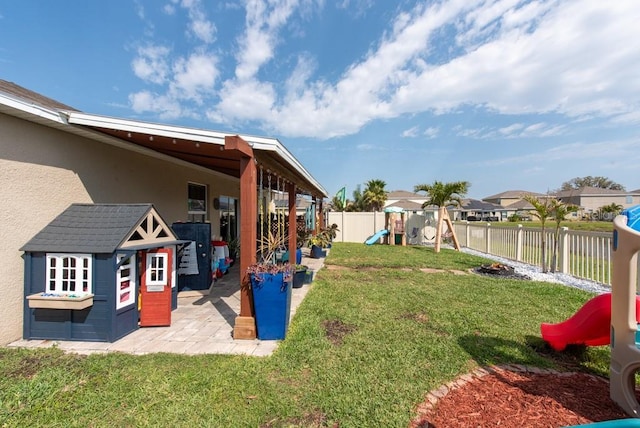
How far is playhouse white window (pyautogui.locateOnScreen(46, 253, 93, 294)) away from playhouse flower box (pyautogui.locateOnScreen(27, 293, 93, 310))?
0.12m

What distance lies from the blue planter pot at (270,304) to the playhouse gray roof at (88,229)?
1829mm

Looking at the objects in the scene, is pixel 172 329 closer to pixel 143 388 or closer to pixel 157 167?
pixel 143 388

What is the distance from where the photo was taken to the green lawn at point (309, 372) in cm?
223

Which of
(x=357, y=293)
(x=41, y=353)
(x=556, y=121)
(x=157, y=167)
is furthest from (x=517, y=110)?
(x=41, y=353)

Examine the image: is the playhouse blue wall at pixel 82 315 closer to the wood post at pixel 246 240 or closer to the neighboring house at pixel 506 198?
the wood post at pixel 246 240

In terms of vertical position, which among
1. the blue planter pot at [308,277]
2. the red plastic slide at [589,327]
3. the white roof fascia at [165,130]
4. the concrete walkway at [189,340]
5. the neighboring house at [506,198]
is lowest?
the concrete walkway at [189,340]

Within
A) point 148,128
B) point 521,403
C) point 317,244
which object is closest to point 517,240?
point 317,244

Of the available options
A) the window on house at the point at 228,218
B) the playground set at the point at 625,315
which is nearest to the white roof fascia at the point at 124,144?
the window on house at the point at 228,218

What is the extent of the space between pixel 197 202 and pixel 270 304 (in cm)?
573

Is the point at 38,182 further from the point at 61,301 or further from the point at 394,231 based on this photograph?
the point at 394,231

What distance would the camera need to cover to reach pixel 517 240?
31.5ft

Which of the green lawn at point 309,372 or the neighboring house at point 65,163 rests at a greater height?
the neighboring house at point 65,163

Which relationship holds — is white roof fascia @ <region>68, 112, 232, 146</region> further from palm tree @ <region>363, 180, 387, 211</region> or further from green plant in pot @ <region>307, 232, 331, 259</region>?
palm tree @ <region>363, 180, 387, 211</region>

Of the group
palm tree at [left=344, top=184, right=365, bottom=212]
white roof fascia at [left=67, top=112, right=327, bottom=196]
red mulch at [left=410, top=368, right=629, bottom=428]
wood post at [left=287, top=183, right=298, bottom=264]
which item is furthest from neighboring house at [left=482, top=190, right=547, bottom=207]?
white roof fascia at [left=67, top=112, right=327, bottom=196]
